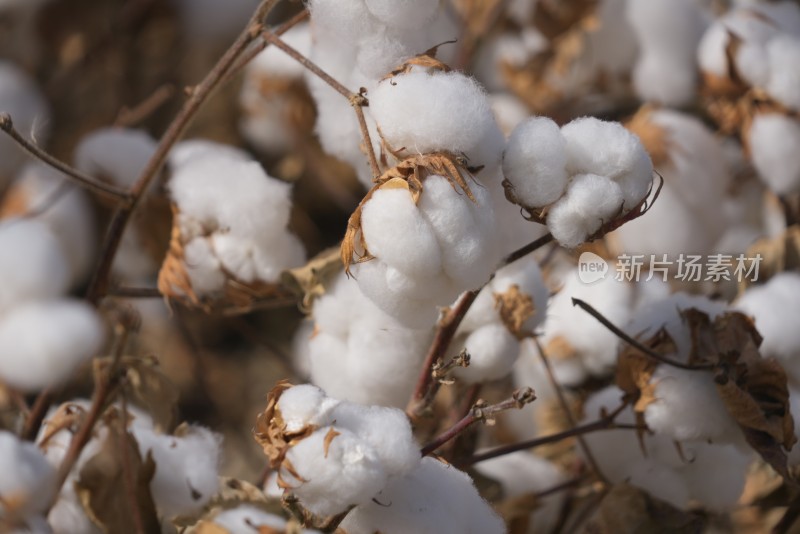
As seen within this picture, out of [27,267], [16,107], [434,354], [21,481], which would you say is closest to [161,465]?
[21,481]

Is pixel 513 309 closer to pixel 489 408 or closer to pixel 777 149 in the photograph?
pixel 489 408

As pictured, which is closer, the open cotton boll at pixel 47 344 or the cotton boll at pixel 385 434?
the cotton boll at pixel 385 434

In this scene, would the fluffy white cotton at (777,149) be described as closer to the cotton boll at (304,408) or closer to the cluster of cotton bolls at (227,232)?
the cluster of cotton bolls at (227,232)

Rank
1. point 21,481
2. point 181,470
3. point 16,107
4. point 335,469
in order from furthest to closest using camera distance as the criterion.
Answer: point 16,107
point 181,470
point 21,481
point 335,469

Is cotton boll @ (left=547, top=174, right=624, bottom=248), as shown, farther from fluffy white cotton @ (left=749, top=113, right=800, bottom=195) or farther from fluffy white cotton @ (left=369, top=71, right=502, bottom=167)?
fluffy white cotton @ (left=749, top=113, right=800, bottom=195)

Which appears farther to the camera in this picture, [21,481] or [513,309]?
[513,309]

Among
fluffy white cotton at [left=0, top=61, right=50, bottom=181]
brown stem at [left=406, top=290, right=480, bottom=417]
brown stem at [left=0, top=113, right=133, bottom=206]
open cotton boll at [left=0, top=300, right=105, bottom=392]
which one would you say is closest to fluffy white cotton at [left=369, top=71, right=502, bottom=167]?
brown stem at [left=406, top=290, right=480, bottom=417]

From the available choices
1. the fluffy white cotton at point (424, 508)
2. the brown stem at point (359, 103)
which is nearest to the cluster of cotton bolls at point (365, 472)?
the fluffy white cotton at point (424, 508)
